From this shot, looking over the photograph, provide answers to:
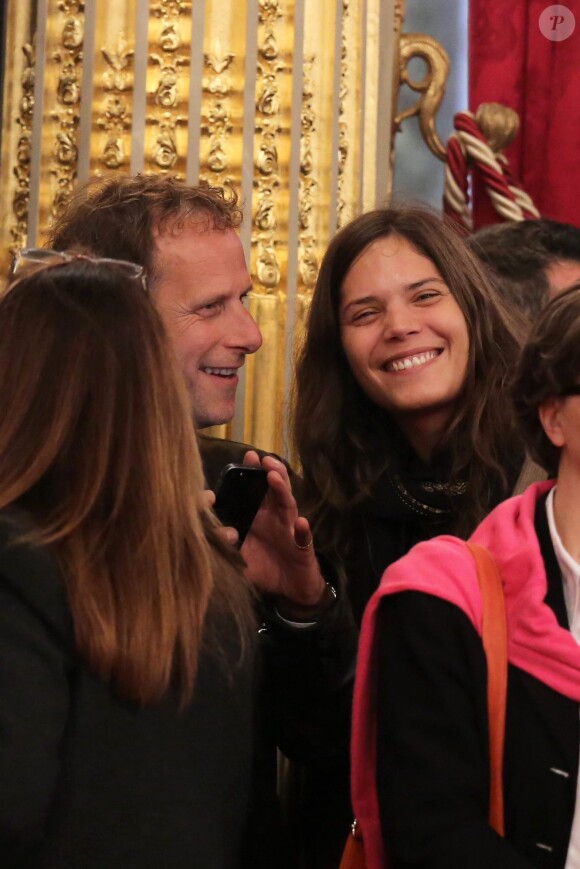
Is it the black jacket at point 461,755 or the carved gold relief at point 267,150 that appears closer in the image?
the black jacket at point 461,755

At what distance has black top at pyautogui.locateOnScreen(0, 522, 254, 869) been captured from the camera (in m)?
1.46

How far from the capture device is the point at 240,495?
206 centimetres

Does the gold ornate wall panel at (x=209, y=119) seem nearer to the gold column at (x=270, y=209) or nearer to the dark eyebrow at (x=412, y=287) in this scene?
the gold column at (x=270, y=209)

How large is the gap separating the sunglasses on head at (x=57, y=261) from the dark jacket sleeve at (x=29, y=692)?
0.41 meters

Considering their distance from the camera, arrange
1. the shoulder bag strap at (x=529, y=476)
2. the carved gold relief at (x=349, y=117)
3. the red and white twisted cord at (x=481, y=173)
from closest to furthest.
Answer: the shoulder bag strap at (x=529, y=476)
the carved gold relief at (x=349, y=117)
the red and white twisted cord at (x=481, y=173)

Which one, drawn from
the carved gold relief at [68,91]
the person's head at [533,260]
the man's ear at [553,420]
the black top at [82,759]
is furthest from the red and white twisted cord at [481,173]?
the black top at [82,759]

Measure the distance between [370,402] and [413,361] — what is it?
231 millimetres

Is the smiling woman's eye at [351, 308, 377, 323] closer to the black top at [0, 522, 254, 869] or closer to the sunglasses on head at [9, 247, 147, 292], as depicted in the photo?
the sunglasses on head at [9, 247, 147, 292]

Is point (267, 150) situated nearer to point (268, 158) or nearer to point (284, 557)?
point (268, 158)

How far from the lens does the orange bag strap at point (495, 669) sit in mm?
1601

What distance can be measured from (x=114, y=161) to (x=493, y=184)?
1.25 metres

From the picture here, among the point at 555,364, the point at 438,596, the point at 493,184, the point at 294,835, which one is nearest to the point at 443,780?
the point at 438,596

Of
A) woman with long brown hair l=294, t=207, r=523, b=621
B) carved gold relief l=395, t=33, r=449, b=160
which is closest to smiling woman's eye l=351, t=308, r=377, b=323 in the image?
woman with long brown hair l=294, t=207, r=523, b=621

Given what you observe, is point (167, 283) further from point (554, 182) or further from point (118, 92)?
point (554, 182)
